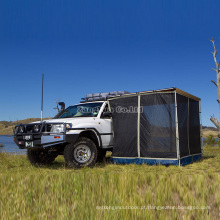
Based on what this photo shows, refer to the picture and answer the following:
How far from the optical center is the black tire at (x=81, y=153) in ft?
22.4

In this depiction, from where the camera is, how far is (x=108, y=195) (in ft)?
7.29

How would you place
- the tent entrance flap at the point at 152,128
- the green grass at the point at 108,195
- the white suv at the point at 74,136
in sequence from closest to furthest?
the green grass at the point at 108,195
the white suv at the point at 74,136
the tent entrance flap at the point at 152,128

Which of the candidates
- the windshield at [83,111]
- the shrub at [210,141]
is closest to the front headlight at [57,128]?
the windshield at [83,111]

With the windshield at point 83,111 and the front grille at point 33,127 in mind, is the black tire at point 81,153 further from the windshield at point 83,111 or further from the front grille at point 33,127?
the windshield at point 83,111

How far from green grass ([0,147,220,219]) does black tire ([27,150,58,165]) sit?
6.07m

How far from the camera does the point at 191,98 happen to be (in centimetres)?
894

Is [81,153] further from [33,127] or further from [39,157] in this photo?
[39,157]

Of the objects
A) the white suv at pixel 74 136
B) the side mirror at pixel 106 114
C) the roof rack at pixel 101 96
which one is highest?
the roof rack at pixel 101 96

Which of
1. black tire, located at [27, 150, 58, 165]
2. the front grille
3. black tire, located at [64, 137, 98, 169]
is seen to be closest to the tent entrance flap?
black tire, located at [64, 137, 98, 169]

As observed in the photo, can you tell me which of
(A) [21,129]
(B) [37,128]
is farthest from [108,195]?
(A) [21,129]

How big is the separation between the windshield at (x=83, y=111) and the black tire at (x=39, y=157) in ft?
4.70

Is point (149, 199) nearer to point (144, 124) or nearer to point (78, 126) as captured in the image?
point (78, 126)

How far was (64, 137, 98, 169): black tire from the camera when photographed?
22.4ft

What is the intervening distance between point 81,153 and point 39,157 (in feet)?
6.91
